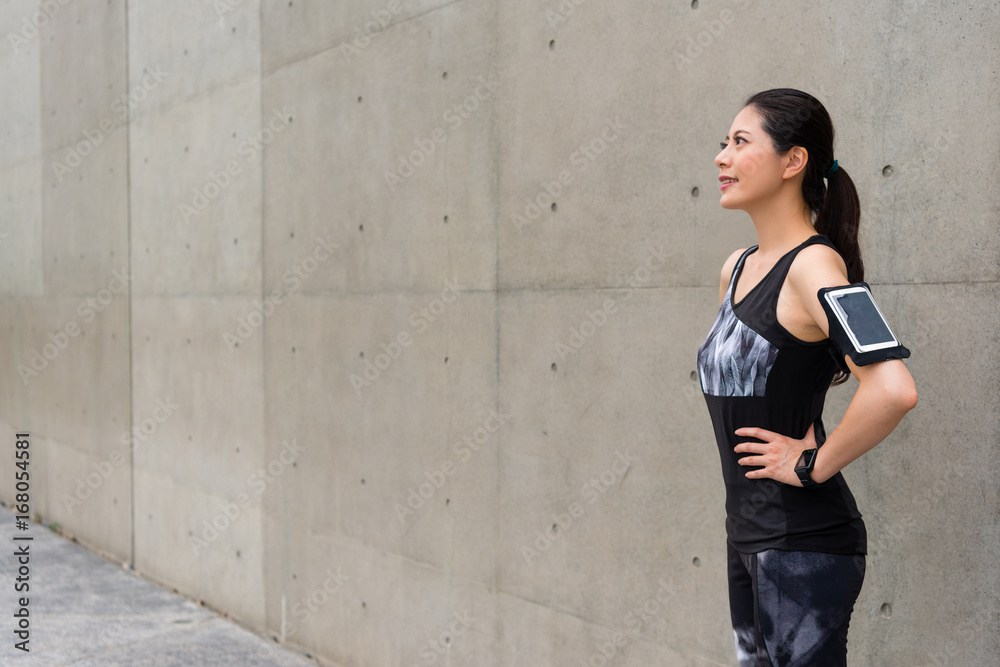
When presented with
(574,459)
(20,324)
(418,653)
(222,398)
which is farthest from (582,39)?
(20,324)

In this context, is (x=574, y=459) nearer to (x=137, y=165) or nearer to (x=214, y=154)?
(x=214, y=154)

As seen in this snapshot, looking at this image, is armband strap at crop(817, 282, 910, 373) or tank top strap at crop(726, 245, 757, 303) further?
tank top strap at crop(726, 245, 757, 303)

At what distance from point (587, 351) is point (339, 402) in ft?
5.11

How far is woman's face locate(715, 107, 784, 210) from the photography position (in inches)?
71.7

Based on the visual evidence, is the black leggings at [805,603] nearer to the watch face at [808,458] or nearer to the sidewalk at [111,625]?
the watch face at [808,458]

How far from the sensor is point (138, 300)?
5.94 meters
